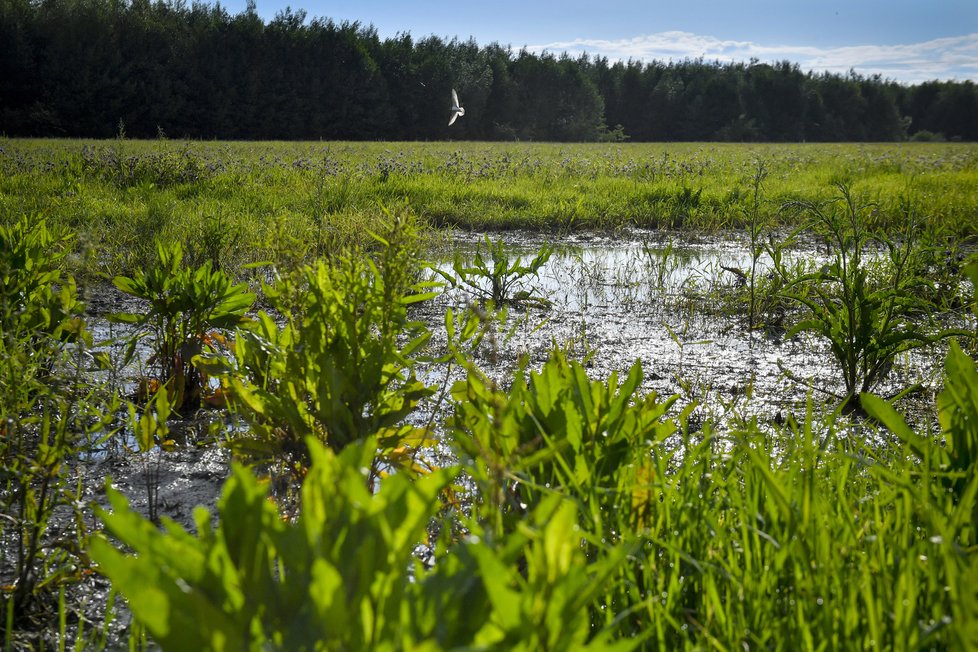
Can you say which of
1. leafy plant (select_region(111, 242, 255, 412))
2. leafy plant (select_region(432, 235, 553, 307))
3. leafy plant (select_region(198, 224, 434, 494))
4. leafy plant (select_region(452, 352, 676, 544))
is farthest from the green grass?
leafy plant (select_region(452, 352, 676, 544))

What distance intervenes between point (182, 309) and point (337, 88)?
39201 mm

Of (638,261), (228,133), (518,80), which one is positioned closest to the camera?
(638,261)

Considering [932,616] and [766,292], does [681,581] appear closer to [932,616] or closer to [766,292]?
[932,616]

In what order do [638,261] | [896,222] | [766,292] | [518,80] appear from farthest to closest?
1. [518,80]
2. [896,222]
3. [638,261]
4. [766,292]

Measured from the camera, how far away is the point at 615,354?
11.4 feet

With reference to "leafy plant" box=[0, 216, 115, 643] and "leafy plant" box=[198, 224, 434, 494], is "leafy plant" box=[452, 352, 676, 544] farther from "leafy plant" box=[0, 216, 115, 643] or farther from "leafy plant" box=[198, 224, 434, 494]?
"leafy plant" box=[0, 216, 115, 643]

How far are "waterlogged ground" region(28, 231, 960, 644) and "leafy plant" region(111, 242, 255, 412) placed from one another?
0.44 ft

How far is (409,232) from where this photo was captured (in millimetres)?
1776

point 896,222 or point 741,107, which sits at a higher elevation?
point 741,107

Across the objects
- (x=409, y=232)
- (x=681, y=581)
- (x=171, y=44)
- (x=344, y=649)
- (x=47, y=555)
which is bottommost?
(x=47, y=555)

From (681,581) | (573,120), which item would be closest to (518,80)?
(573,120)

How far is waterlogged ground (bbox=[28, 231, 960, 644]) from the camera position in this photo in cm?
210

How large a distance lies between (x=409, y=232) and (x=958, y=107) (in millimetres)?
84214

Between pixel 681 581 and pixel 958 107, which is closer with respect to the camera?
pixel 681 581
